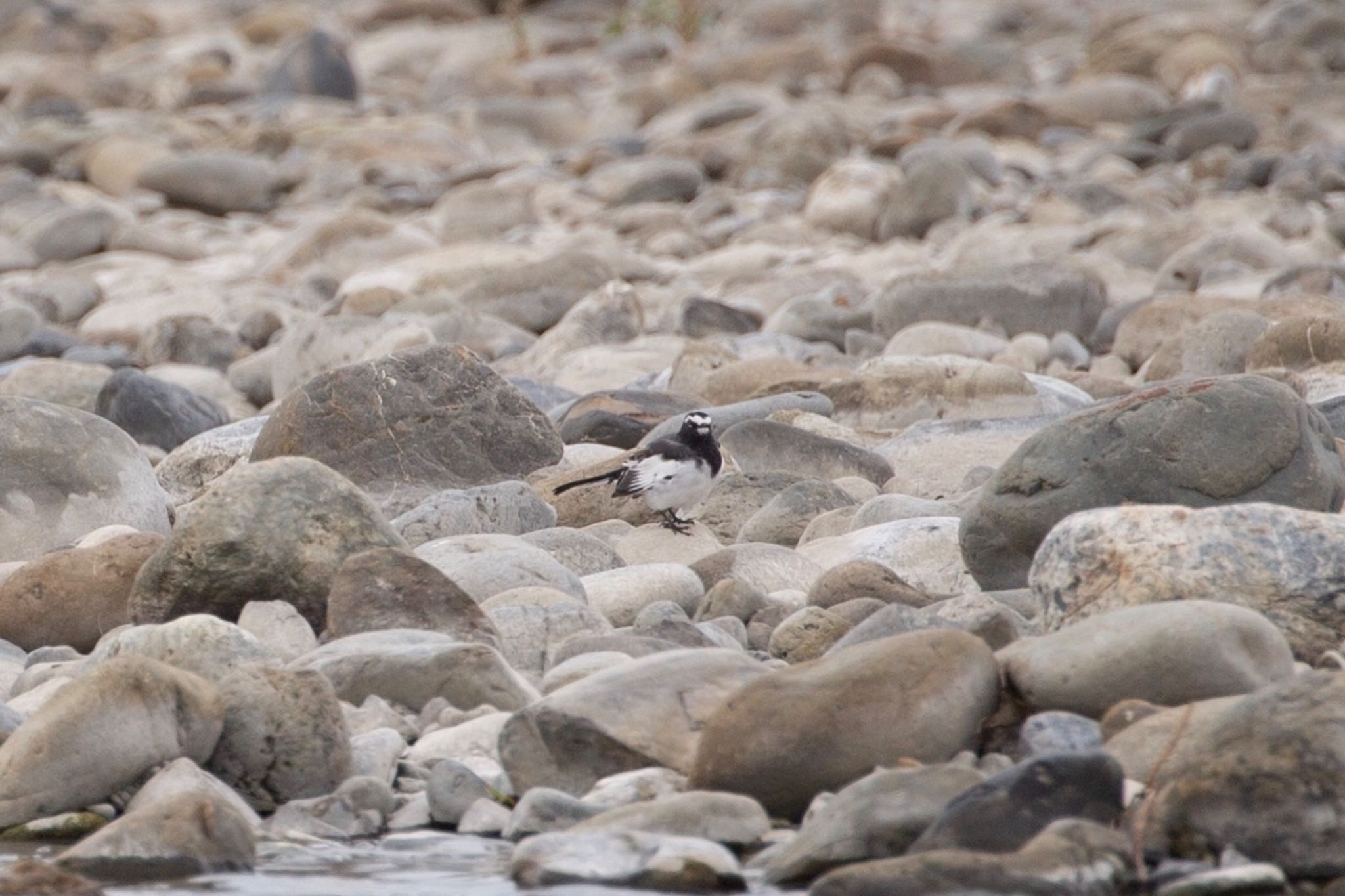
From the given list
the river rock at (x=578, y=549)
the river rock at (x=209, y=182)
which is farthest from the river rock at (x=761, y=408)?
the river rock at (x=209, y=182)

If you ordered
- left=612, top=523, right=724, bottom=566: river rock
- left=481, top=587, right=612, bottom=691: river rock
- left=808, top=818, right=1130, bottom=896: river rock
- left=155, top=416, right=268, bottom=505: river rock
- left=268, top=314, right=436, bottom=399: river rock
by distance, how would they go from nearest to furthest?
left=808, top=818, right=1130, bottom=896: river rock
left=481, top=587, right=612, bottom=691: river rock
left=612, top=523, right=724, bottom=566: river rock
left=155, top=416, right=268, bottom=505: river rock
left=268, top=314, right=436, bottom=399: river rock

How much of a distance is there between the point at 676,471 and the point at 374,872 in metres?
3.27

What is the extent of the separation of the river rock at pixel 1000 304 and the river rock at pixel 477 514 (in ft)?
17.4

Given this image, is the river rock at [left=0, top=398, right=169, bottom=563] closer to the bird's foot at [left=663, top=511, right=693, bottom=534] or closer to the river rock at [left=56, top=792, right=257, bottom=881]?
the bird's foot at [left=663, top=511, right=693, bottom=534]

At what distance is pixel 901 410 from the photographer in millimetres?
10219

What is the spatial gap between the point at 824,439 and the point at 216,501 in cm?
320

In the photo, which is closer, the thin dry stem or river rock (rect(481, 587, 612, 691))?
the thin dry stem

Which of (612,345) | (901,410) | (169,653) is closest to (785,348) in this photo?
(612,345)

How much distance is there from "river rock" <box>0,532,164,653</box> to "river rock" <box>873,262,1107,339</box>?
22.9 feet

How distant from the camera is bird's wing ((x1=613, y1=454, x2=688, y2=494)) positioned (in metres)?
7.82

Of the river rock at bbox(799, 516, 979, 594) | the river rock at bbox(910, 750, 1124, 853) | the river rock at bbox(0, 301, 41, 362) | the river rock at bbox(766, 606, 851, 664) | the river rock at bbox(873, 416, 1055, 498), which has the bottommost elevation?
the river rock at bbox(0, 301, 41, 362)

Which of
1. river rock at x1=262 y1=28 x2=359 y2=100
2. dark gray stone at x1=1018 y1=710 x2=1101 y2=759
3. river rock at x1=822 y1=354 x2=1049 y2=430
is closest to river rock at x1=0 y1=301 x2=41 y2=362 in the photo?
river rock at x1=822 y1=354 x2=1049 y2=430

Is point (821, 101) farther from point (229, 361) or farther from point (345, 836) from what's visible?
point (345, 836)

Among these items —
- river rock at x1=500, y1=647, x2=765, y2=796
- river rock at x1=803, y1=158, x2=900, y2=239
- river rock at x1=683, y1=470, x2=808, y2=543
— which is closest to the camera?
river rock at x1=500, y1=647, x2=765, y2=796
